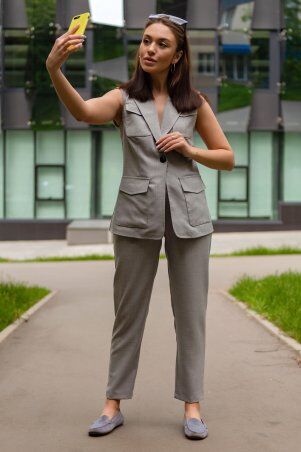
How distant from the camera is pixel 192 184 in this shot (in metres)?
4.87

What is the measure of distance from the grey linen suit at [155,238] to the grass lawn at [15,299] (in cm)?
406

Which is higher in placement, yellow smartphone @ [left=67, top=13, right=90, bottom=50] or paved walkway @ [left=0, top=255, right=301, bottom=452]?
yellow smartphone @ [left=67, top=13, right=90, bottom=50]

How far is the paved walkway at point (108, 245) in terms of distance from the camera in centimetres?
2465

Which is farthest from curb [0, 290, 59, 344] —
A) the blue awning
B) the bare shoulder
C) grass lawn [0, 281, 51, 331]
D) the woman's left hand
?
the blue awning

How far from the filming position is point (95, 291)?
41.7 feet

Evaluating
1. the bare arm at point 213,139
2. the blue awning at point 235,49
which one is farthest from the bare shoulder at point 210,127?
the blue awning at point 235,49

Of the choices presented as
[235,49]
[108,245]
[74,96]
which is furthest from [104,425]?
[235,49]

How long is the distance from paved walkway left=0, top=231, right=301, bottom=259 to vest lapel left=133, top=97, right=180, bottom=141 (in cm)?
1835

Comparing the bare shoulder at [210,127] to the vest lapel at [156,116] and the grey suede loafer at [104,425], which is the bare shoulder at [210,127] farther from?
the grey suede loafer at [104,425]

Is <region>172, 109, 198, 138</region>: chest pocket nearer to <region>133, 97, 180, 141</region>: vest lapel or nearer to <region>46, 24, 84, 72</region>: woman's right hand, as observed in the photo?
<region>133, 97, 180, 141</region>: vest lapel

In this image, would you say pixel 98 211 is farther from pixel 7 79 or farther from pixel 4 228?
pixel 7 79

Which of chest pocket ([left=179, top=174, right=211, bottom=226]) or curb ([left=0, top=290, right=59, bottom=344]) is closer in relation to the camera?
chest pocket ([left=179, top=174, right=211, bottom=226])

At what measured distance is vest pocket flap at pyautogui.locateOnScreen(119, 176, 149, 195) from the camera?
4754 millimetres

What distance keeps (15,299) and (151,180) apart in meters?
6.31
